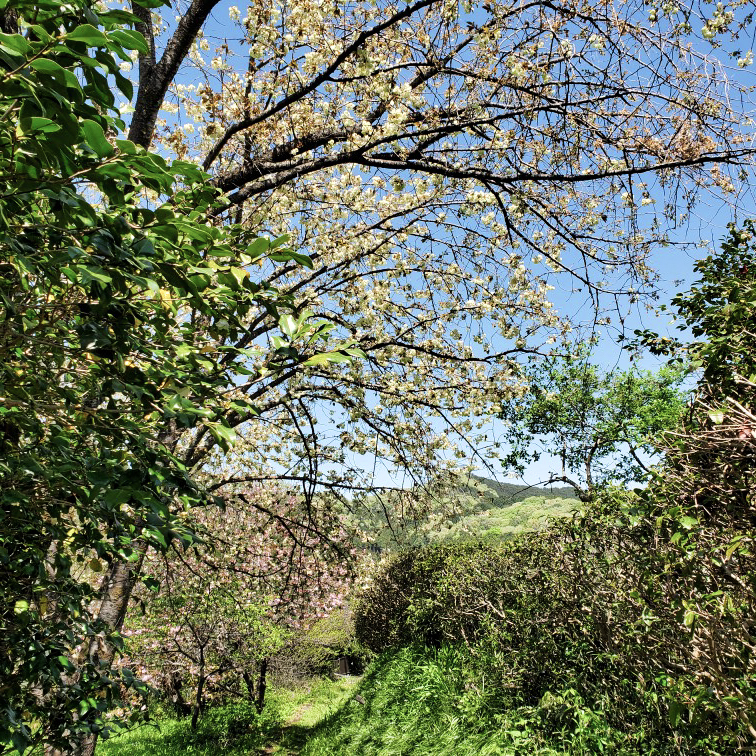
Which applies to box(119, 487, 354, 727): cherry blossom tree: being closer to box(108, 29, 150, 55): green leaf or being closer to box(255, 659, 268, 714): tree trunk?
box(255, 659, 268, 714): tree trunk

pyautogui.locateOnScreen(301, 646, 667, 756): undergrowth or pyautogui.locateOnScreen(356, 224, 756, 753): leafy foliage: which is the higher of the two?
pyautogui.locateOnScreen(356, 224, 756, 753): leafy foliage

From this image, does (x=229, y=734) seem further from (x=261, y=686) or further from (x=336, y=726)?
(x=336, y=726)

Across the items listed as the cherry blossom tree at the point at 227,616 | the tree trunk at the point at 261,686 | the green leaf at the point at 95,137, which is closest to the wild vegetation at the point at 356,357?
the green leaf at the point at 95,137

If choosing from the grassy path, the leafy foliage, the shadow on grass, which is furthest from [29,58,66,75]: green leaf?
the grassy path

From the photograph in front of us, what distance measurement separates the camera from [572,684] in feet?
16.3

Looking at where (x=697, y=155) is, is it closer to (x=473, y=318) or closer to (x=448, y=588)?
(x=473, y=318)

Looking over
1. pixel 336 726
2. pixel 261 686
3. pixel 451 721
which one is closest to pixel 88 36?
pixel 451 721

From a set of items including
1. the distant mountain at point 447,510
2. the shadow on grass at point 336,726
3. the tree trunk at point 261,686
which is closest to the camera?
the distant mountain at point 447,510

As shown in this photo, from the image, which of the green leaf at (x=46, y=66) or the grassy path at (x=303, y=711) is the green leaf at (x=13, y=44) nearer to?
the green leaf at (x=46, y=66)

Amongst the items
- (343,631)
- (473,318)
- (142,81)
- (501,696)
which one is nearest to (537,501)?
(343,631)

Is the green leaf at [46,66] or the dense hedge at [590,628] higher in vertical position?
the green leaf at [46,66]

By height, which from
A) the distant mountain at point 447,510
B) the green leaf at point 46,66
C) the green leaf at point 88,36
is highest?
the green leaf at point 88,36

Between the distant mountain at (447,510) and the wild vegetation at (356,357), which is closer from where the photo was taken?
the wild vegetation at (356,357)

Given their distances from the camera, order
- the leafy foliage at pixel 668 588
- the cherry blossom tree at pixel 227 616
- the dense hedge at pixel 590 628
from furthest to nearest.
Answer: the cherry blossom tree at pixel 227 616 < the dense hedge at pixel 590 628 < the leafy foliage at pixel 668 588
